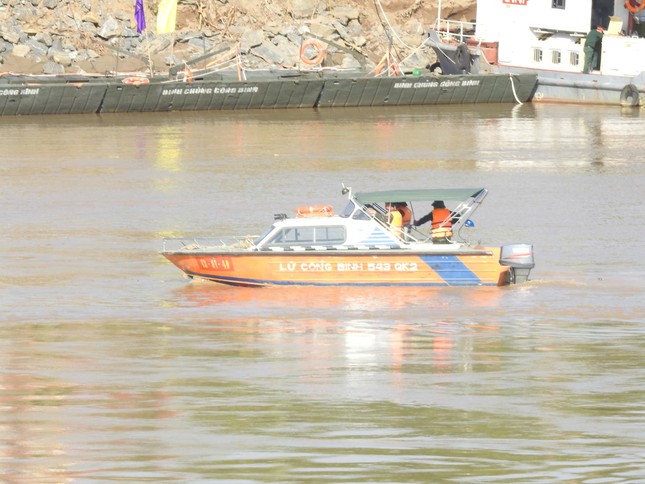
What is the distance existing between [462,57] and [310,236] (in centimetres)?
3710

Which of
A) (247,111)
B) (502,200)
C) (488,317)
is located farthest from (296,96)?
(488,317)

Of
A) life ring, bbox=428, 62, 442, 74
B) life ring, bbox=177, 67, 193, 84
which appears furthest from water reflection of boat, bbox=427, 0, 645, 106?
life ring, bbox=177, 67, 193, 84

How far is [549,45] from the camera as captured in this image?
199 ft

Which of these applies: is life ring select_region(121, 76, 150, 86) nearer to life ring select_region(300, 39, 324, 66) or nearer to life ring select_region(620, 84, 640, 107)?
life ring select_region(300, 39, 324, 66)

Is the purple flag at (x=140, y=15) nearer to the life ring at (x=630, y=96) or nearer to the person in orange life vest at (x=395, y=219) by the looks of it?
the life ring at (x=630, y=96)

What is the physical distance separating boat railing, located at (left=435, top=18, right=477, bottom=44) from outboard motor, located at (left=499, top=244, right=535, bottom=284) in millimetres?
38450

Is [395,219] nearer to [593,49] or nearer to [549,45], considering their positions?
[593,49]

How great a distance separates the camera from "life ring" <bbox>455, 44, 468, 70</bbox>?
198 ft

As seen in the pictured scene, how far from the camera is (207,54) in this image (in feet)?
198

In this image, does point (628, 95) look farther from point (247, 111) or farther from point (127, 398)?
point (127, 398)

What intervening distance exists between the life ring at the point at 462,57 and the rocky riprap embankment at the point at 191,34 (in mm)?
1782

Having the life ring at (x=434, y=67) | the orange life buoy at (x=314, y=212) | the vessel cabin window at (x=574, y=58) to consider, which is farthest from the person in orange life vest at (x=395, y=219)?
the life ring at (x=434, y=67)

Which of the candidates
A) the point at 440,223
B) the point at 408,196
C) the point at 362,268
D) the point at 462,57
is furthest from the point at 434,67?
the point at 362,268

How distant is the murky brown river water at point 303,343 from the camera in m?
15.5
